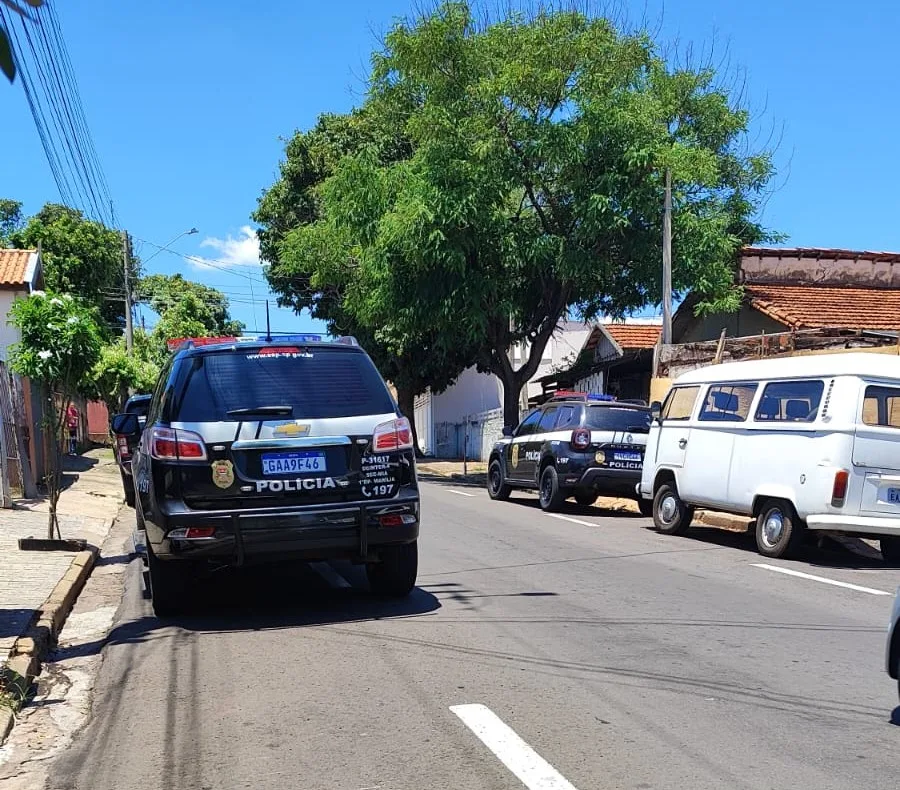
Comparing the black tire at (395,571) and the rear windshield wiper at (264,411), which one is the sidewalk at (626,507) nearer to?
the black tire at (395,571)

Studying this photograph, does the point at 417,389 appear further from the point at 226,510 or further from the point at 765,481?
the point at 226,510

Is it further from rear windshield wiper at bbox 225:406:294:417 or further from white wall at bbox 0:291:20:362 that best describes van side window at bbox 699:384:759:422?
white wall at bbox 0:291:20:362

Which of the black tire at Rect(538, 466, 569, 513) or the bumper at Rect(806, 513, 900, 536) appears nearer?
the bumper at Rect(806, 513, 900, 536)

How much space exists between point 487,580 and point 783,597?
2.58m

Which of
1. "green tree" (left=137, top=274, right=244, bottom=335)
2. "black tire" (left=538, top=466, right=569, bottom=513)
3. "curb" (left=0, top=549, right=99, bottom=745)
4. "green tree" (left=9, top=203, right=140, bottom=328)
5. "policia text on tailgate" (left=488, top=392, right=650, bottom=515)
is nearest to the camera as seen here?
"curb" (left=0, top=549, right=99, bottom=745)

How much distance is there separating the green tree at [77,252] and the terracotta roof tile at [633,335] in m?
18.7

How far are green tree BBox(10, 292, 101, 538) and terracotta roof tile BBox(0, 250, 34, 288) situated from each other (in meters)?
11.6

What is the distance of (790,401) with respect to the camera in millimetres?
10570

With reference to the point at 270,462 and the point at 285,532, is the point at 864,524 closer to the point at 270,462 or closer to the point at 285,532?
the point at 285,532

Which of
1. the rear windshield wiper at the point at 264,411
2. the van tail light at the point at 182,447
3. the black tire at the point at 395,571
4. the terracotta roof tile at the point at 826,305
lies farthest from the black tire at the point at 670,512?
the terracotta roof tile at the point at 826,305

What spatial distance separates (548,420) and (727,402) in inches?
203

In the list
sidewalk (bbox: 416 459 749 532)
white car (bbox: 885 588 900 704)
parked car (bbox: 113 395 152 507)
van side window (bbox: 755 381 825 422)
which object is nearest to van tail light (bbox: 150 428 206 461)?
white car (bbox: 885 588 900 704)

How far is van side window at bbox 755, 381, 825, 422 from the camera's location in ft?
33.4

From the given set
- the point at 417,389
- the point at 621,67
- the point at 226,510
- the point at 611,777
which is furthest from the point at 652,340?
the point at 611,777
